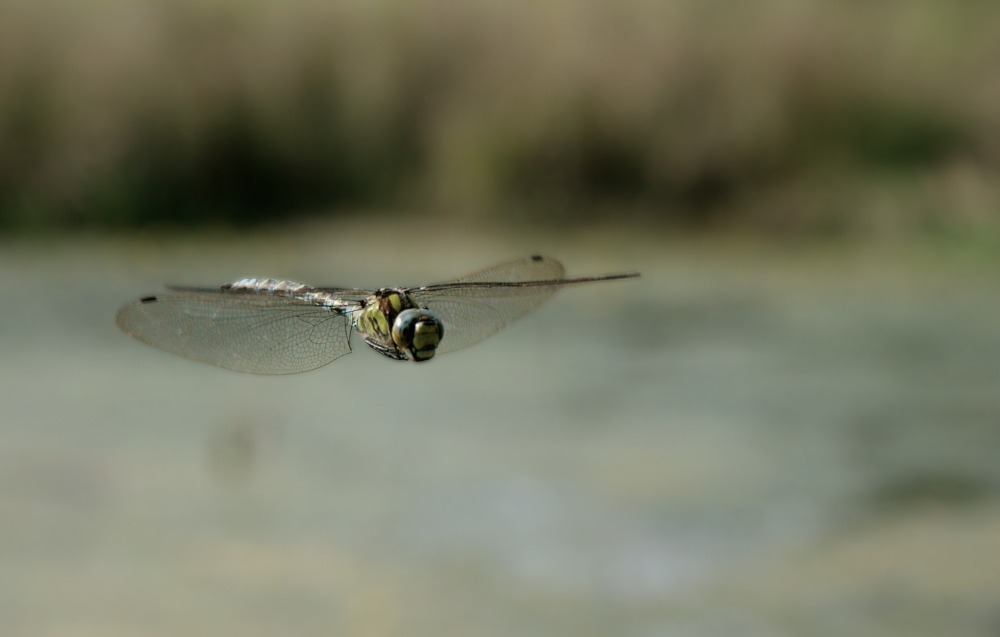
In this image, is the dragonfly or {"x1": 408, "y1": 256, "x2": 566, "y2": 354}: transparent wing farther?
{"x1": 408, "y1": 256, "x2": 566, "y2": 354}: transparent wing

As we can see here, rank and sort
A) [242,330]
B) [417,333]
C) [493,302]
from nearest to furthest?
[417,333] < [242,330] < [493,302]

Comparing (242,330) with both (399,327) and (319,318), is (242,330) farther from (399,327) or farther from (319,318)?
(399,327)

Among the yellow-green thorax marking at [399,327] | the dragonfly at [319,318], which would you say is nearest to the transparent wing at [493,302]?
the dragonfly at [319,318]

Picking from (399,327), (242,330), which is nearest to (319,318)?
(242,330)

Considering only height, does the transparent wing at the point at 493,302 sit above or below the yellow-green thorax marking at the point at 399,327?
below

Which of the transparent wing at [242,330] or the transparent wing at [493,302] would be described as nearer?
the transparent wing at [242,330]

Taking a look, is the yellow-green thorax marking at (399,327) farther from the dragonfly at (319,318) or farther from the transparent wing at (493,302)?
the transparent wing at (493,302)

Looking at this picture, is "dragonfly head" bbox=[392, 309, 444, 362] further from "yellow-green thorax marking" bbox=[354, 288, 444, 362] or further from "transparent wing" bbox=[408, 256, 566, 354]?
"transparent wing" bbox=[408, 256, 566, 354]

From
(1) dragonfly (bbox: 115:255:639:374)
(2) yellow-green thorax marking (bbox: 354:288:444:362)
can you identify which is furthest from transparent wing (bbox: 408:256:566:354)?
(2) yellow-green thorax marking (bbox: 354:288:444:362)
